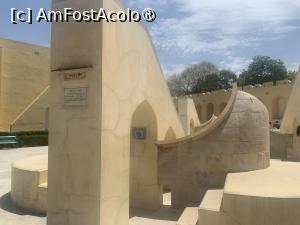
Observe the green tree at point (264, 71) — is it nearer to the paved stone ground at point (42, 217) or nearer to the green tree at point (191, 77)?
the green tree at point (191, 77)

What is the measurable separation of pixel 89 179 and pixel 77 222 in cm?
68

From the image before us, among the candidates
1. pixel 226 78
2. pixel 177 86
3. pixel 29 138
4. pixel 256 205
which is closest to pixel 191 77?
pixel 177 86

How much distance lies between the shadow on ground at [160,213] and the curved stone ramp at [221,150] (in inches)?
9.5

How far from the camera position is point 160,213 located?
666cm

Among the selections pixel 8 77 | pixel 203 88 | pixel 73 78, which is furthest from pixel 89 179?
pixel 203 88

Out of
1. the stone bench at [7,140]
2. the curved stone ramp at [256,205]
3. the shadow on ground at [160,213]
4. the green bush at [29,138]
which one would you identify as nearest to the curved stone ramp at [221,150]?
the shadow on ground at [160,213]

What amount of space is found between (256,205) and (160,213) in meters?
2.96

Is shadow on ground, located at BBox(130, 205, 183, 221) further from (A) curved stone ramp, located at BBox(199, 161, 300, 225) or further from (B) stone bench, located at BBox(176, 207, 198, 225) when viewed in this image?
(A) curved stone ramp, located at BBox(199, 161, 300, 225)

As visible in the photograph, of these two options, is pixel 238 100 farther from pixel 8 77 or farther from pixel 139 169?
pixel 8 77

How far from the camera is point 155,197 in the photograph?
277 inches

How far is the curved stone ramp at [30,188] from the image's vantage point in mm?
6359

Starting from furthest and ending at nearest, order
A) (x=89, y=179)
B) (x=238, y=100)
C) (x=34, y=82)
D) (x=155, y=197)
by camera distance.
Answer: (x=34, y=82), (x=155, y=197), (x=238, y=100), (x=89, y=179)

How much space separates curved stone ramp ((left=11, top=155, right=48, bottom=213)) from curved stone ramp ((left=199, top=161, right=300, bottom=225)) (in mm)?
3520

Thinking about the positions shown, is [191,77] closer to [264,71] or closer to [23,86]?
[264,71]
